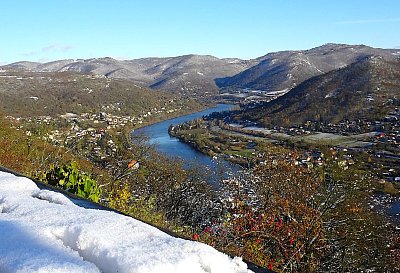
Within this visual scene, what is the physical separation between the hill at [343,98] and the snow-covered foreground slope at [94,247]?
6932cm

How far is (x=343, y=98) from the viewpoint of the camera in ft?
252

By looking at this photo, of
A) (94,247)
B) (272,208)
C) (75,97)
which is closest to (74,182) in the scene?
(94,247)

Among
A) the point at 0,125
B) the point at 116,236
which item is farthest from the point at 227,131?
the point at 116,236

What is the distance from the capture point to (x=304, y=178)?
11.1 m

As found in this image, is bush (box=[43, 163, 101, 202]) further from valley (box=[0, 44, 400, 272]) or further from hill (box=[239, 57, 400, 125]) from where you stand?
hill (box=[239, 57, 400, 125])

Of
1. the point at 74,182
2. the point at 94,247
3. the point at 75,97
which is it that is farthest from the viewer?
the point at 75,97

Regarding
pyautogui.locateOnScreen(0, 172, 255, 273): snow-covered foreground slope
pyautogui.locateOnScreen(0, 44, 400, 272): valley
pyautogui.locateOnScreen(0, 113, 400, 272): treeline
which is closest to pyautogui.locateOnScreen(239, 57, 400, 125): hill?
pyautogui.locateOnScreen(0, 44, 400, 272): valley

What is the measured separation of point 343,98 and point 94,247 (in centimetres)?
7992

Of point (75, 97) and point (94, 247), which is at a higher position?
point (94, 247)

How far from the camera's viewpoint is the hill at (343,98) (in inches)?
2805

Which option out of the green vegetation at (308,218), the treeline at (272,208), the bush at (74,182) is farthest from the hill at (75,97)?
the bush at (74,182)

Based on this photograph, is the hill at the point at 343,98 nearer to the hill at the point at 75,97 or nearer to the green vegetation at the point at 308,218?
the hill at the point at 75,97

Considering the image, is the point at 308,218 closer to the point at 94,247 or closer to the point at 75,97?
the point at 94,247

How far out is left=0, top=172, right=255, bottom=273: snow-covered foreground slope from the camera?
5.65 ft
